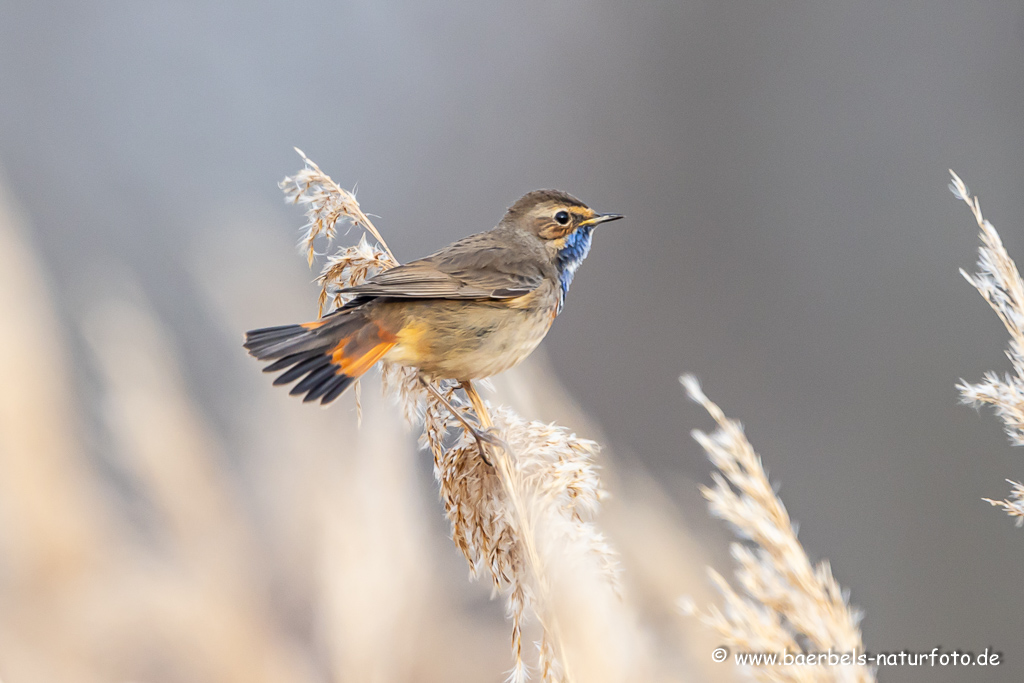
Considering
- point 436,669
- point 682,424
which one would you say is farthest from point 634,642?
point 682,424

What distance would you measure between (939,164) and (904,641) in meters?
3.10

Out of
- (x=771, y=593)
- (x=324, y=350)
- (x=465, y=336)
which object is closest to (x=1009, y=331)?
(x=771, y=593)

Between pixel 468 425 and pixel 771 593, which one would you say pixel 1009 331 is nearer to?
pixel 771 593

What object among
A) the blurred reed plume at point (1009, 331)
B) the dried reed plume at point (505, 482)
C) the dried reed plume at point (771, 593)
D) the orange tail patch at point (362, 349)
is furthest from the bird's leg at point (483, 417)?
the blurred reed plume at point (1009, 331)

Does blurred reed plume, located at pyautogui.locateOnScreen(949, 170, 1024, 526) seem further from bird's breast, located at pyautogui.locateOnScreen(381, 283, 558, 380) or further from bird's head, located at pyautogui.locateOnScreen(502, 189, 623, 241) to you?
bird's head, located at pyautogui.locateOnScreen(502, 189, 623, 241)

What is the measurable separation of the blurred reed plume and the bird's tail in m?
1.18

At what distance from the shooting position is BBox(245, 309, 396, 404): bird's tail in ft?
5.49

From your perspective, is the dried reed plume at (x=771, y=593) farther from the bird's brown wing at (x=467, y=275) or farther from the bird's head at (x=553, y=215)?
→ the bird's head at (x=553, y=215)

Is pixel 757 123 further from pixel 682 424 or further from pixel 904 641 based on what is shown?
pixel 904 641

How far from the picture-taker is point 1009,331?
1424mm

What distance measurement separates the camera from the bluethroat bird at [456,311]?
1.77 m

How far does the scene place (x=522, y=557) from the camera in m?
1.45

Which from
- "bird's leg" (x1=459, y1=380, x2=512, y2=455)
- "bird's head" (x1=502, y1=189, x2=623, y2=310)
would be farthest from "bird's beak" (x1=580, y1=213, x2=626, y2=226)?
"bird's leg" (x1=459, y1=380, x2=512, y2=455)

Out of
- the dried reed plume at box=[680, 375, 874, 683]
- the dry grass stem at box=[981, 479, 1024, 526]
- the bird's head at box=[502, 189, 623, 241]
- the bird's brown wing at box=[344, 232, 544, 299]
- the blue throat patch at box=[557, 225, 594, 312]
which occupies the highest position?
the bird's head at box=[502, 189, 623, 241]
